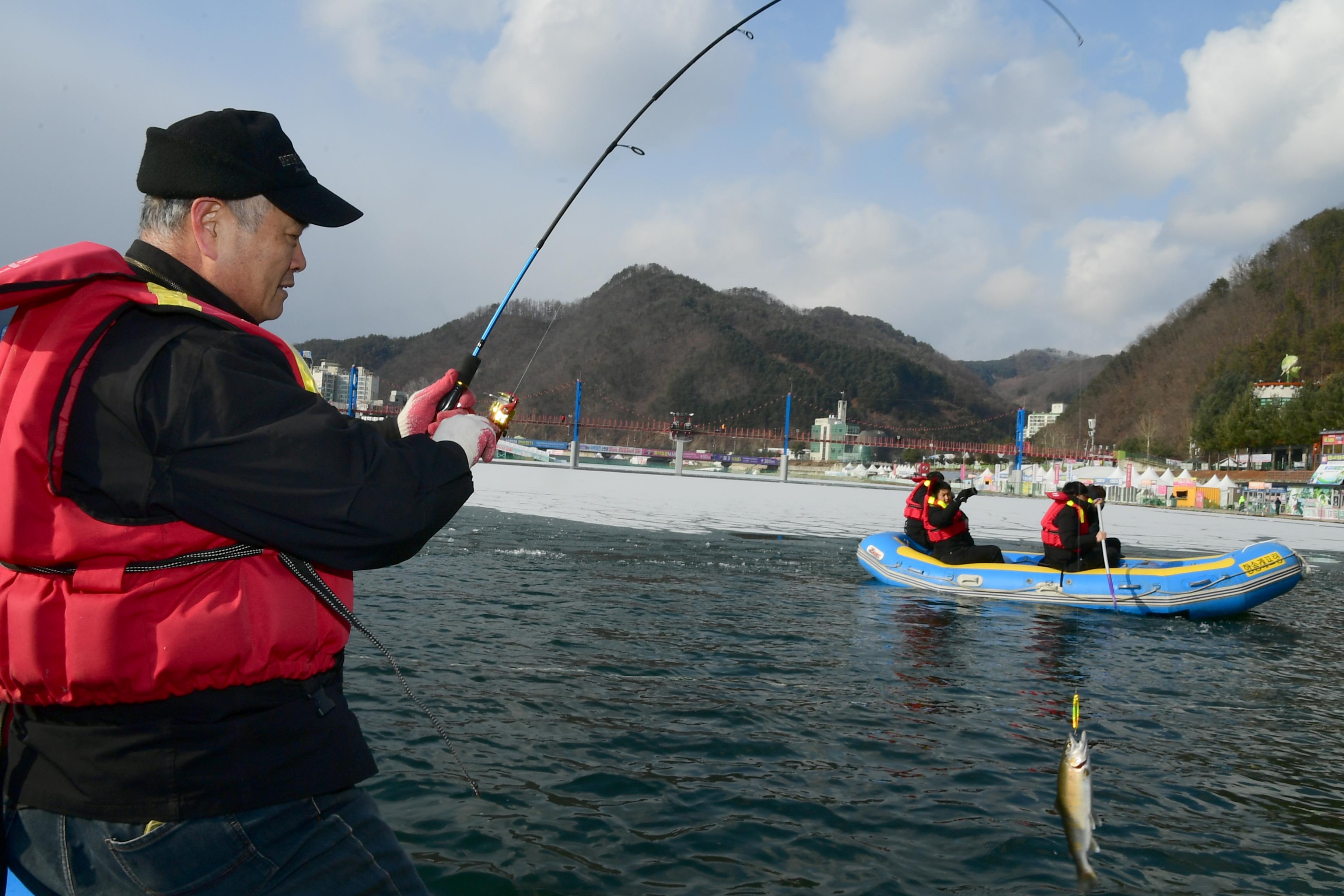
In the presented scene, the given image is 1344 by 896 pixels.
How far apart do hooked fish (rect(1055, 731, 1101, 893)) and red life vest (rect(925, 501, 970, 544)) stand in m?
10.7

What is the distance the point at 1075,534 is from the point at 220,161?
1265cm

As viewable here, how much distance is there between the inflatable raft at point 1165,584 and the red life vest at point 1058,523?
0.38 m

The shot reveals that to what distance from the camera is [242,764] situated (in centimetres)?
161

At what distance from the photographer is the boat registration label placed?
1166cm

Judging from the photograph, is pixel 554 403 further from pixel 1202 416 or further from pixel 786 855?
pixel 786 855

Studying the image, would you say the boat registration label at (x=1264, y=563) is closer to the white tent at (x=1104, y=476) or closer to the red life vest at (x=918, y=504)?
the red life vest at (x=918, y=504)

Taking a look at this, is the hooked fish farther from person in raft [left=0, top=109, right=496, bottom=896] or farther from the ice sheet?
the ice sheet

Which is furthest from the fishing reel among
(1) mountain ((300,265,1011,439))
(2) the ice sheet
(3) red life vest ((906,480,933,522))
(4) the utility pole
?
(1) mountain ((300,265,1011,439))

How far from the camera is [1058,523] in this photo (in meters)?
12.4

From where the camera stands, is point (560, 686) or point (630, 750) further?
point (560, 686)

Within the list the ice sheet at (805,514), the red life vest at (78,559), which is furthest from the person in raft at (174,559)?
the ice sheet at (805,514)

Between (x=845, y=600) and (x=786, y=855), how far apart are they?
7744 mm

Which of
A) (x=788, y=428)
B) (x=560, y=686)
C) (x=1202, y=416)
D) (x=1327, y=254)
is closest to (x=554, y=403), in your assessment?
(x=788, y=428)

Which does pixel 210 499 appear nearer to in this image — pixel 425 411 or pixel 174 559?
pixel 174 559
